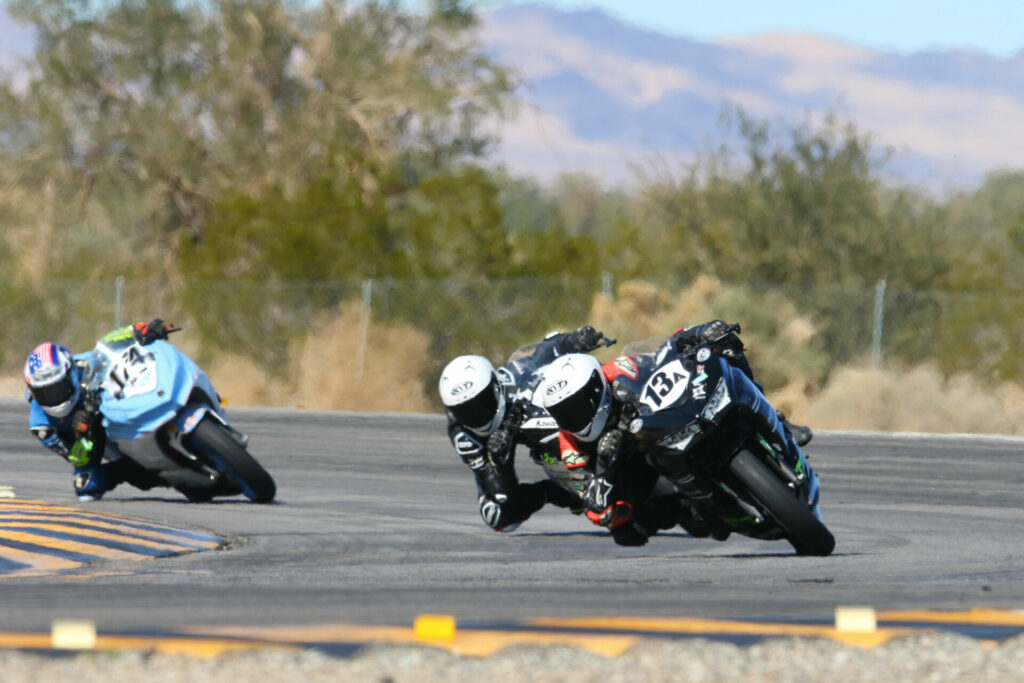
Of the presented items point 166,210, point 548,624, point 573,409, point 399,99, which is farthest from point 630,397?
point 166,210

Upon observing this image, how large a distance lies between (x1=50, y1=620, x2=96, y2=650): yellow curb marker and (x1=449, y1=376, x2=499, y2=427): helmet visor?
363 cm

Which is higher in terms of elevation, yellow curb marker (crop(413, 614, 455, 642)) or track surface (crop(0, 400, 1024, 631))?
yellow curb marker (crop(413, 614, 455, 642))

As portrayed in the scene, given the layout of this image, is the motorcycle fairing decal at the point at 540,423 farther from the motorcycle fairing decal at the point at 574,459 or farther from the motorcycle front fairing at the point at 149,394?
the motorcycle front fairing at the point at 149,394

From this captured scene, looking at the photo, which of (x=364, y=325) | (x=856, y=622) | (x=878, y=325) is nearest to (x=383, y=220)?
(x=364, y=325)

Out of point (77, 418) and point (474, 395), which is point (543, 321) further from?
point (474, 395)

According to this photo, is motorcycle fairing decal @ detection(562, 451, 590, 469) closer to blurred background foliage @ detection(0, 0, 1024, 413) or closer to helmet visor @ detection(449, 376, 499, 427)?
helmet visor @ detection(449, 376, 499, 427)

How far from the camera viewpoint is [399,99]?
112ft

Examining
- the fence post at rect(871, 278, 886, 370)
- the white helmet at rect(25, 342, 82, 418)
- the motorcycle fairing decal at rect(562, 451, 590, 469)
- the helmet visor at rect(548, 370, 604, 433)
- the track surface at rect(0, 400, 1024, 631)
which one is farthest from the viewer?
the fence post at rect(871, 278, 886, 370)

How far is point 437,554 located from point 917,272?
67.5ft

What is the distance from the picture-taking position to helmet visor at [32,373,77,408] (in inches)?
460

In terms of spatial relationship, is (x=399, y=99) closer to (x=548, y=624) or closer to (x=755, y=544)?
(x=755, y=544)

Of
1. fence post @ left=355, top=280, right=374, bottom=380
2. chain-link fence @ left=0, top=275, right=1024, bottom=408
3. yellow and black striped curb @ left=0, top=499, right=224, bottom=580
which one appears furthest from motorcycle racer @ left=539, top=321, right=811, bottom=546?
fence post @ left=355, top=280, right=374, bottom=380

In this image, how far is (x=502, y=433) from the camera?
9.50 meters

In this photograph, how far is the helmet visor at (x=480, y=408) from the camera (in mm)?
9344
